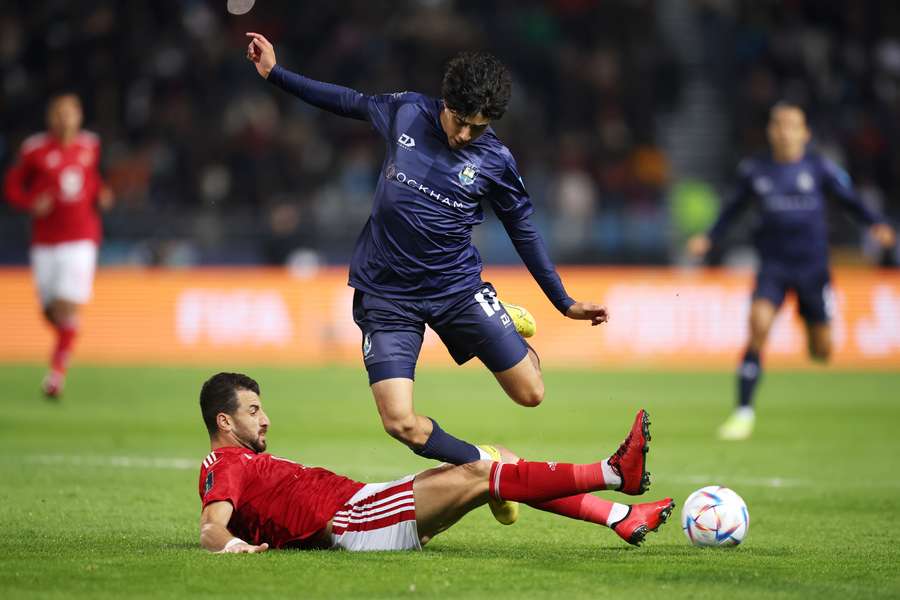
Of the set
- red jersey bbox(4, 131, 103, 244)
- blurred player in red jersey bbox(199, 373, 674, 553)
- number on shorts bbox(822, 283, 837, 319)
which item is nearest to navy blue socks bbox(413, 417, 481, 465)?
blurred player in red jersey bbox(199, 373, 674, 553)

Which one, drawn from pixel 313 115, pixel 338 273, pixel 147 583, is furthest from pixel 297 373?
pixel 147 583

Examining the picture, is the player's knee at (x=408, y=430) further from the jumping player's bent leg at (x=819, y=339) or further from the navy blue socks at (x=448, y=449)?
the jumping player's bent leg at (x=819, y=339)

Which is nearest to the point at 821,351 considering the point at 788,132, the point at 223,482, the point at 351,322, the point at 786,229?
the point at 786,229

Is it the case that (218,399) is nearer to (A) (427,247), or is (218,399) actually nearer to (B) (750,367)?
(A) (427,247)

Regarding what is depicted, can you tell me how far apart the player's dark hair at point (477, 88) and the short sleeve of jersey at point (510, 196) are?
0.45 meters

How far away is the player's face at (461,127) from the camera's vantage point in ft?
22.3

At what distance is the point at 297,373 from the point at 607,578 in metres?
13.4

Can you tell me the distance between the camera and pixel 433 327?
23.6 ft

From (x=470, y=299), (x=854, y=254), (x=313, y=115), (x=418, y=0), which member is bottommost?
(x=470, y=299)

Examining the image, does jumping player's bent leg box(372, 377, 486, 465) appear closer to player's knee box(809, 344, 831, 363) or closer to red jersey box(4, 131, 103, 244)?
player's knee box(809, 344, 831, 363)

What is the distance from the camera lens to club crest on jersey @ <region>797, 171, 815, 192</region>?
12672 millimetres

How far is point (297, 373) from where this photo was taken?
746 inches

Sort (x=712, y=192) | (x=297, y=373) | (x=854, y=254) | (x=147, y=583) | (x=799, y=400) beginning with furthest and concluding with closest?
(x=712, y=192) < (x=854, y=254) < (x=297, y=373) < (x=799, y=400) < (x=147, y=583)

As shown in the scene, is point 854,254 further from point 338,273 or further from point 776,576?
point 776,576
